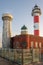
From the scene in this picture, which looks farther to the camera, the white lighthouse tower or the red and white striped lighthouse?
the red and white striped lighthouse

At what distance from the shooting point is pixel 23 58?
42.6ft

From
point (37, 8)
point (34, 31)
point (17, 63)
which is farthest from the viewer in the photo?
point (37, 8)

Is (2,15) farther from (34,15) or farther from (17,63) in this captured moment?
(17,63)

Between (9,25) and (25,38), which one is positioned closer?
(25,38)

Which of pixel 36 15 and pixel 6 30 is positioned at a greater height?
pixel 36 15

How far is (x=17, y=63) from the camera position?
1366 cm

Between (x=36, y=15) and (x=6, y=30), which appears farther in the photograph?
(x=36, y=15)

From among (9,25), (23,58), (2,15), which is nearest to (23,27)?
(9,25)

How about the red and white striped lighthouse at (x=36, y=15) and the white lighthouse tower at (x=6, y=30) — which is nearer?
the white lighthouse tower at (x=6, y=30)

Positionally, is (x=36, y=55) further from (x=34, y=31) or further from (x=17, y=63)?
(x=34, y=31)

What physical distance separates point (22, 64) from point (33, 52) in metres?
2.08

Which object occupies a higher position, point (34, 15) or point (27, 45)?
point (34, 15)

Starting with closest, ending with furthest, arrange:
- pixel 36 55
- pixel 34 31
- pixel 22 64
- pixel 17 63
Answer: pixel 22 64, pixel 17 63, pixel 36 55, pixel 34 31

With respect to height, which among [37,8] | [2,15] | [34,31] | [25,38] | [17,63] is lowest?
[17,63]
